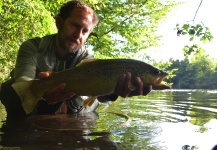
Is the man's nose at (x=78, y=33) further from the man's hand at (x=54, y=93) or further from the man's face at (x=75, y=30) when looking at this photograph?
the man's hand at (x=54, y=93)

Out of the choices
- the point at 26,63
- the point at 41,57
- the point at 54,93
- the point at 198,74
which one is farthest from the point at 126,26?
the point at 198,74

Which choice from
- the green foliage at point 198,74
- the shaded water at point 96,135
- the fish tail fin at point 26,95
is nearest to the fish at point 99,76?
the fish tail fin at point 26,95

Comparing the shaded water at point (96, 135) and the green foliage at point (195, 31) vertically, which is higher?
the green foliage at point (195, 31)

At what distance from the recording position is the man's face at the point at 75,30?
381cm

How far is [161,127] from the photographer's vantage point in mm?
3928

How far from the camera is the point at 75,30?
382cm

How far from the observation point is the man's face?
3812 mm

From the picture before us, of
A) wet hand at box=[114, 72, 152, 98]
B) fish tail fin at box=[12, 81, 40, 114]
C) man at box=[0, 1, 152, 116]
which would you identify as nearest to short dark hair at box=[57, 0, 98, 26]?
man at box=[0, 1, 152, 116]

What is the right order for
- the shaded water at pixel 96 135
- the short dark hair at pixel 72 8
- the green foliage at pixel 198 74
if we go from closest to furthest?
the shaded water at pixel 96 135, the short dark hair at pixel 72 8, the green foliage at pixel 198 74

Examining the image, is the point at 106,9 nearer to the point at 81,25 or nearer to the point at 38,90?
the point at 81,25

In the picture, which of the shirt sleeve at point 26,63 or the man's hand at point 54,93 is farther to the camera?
the shirt sleeve at point 26,63

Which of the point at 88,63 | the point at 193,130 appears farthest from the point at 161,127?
the point at 88,63

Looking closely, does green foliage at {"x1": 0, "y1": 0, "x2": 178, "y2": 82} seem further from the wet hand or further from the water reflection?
the wet hand

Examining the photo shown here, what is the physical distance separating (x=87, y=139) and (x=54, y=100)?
1.85ft
